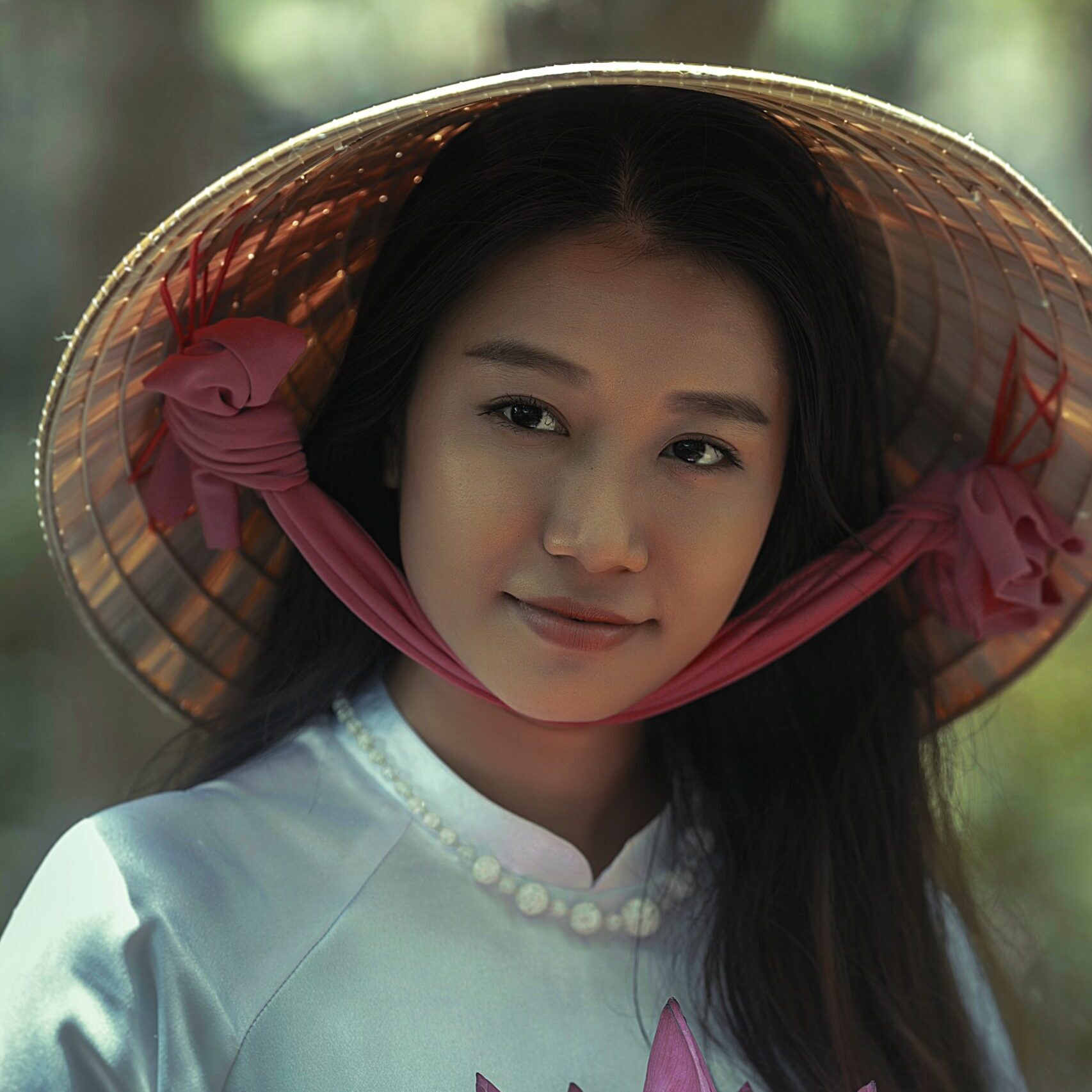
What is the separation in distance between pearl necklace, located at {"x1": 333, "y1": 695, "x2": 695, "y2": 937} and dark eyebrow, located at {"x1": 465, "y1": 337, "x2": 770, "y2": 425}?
0.42 metres

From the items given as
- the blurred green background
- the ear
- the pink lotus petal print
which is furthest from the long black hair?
the blurred green background

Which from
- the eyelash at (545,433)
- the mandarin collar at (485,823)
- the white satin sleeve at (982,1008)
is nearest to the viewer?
the eyelash at (545,433)

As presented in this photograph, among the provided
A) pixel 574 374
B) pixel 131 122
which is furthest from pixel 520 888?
pixel 131 122

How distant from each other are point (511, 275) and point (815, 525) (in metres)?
0.48

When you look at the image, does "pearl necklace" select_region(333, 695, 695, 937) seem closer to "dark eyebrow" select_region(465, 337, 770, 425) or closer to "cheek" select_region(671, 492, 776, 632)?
"cheek" select_region(671, 492, 776, 632)

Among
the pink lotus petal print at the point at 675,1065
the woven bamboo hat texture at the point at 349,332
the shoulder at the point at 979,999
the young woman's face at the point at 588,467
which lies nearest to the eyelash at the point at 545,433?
the young woman's face at the point at 588,467

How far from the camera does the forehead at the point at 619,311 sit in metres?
1.29

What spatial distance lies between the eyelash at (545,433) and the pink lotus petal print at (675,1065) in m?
0.51

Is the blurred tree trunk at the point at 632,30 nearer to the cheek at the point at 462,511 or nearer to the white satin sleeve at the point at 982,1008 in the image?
the cheek at the point at 462,511

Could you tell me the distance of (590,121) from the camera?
4.65ft

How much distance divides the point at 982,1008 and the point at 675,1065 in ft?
2.44

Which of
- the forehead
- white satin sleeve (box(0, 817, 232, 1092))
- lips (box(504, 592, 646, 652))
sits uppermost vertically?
the forehead

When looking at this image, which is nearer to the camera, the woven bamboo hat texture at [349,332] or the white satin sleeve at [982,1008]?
the woven bamboo hat texture at [349,332]

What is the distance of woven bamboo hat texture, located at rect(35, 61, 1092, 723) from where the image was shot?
53.9 inches
